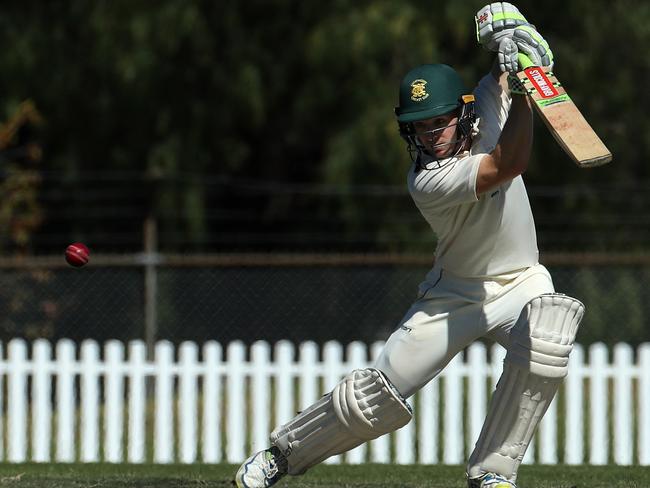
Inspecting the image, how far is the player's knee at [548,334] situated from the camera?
4430 millimetres

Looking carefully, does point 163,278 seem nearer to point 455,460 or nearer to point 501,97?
Result: point 455,460

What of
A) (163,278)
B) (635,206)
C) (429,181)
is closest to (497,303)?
(429,181)

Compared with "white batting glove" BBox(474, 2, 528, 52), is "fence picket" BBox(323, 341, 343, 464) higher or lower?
lower

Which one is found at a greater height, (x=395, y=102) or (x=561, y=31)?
(x=561, y=31)

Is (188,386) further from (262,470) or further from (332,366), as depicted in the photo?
(262,470)

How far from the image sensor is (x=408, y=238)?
12438 millimetres

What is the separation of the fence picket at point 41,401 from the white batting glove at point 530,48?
17.6 feet

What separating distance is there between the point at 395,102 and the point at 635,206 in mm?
2887

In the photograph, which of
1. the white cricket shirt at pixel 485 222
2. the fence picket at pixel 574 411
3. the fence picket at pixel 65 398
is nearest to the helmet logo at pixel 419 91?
the white cricket shirt at pixel 485 222

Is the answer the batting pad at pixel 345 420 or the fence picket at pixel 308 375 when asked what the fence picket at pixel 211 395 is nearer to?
the fence picket at pixel 308 375

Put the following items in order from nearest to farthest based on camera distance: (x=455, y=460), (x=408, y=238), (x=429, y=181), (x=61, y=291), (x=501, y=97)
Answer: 1. (x=429, y=181)
2. (x=501, y=97)
3. (x=455, y=460)
4. (x=61, y=291)
5. (x=408, y=238)

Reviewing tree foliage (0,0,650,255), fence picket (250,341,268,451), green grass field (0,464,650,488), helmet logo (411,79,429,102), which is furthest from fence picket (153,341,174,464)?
helmet logo (411,79,429,102)

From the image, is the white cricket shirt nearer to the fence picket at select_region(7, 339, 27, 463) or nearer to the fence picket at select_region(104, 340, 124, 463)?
the fence picket at select_region(104, 340, 124, 463)

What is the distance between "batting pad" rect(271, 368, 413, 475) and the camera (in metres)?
4.64
